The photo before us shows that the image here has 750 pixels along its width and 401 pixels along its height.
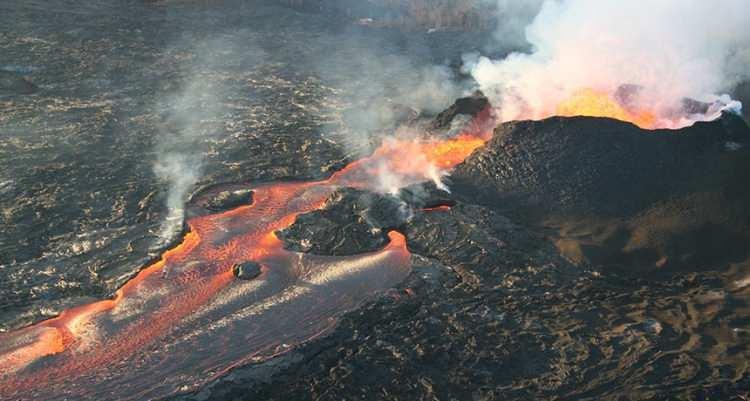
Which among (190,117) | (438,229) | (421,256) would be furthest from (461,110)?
(190,117)

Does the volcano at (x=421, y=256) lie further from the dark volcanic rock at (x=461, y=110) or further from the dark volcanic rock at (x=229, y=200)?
the dark volcanic rock at (x=461, y=110)

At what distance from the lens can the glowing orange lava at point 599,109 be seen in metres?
17.1

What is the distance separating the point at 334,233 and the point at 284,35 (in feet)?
69.4

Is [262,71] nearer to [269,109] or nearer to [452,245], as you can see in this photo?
[269,109]

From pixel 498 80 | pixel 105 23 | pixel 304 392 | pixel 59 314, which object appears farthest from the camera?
pixel 105 23

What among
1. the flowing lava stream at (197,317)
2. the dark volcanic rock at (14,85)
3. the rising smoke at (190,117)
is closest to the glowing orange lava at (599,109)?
the flowing lava stream at (197,317)

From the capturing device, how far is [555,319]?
10695 mm

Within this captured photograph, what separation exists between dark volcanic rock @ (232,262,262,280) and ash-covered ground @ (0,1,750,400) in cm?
121

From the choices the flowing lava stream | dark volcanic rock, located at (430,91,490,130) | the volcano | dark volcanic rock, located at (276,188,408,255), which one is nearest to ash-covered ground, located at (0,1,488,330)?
the flowing lava stream

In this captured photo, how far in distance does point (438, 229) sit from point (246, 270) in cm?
426

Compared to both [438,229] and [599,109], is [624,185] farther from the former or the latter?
[438,229]

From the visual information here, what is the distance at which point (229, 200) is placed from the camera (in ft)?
48.5

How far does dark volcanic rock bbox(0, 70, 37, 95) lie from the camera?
69.8 ft

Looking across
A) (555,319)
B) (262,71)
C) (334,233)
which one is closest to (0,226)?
(334,233)
